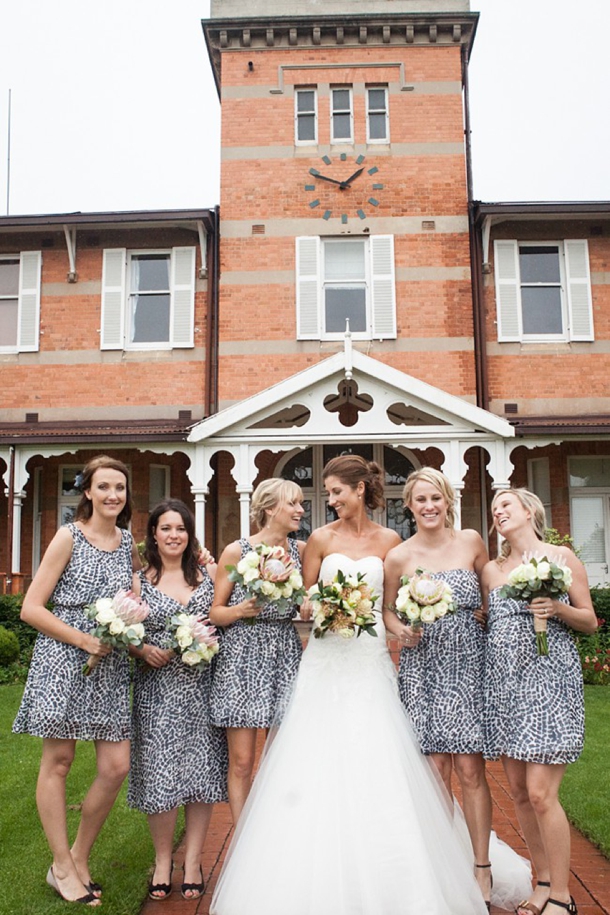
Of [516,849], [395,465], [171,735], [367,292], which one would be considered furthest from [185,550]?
[367,292]

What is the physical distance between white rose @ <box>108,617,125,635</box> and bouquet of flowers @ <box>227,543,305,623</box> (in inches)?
22.9

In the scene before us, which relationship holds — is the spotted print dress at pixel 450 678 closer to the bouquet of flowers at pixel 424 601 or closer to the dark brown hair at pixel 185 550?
the bouquet of flowers at pixel 424 601

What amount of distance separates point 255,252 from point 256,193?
3.72ft

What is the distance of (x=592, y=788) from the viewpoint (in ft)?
19.9

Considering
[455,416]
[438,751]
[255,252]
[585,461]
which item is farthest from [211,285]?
[438,751]

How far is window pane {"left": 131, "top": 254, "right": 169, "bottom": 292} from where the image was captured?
15.1m

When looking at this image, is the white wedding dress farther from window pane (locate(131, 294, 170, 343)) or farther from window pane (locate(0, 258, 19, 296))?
window pane (locate(0, 258, 19, 296))

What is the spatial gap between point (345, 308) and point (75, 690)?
11.5m

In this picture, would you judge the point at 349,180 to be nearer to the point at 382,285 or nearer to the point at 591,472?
the point at 382,285

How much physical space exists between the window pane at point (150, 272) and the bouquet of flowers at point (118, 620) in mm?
11822

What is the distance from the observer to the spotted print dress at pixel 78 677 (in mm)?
4059

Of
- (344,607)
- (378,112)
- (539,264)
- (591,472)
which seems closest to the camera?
(344,607)

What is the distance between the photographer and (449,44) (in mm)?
15148

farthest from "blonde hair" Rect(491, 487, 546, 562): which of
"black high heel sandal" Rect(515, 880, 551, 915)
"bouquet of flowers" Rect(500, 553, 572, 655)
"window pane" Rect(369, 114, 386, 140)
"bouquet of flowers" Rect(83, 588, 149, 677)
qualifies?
"window pane" Rect(369, 114, 386, 140)
